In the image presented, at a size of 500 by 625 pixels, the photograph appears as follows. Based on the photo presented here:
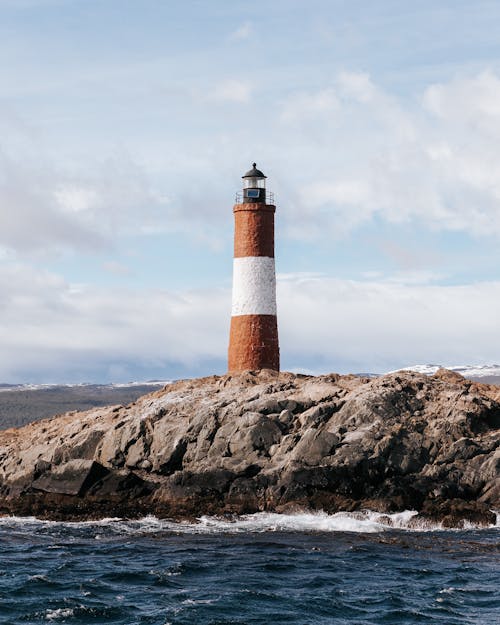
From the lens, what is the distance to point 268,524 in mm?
38281

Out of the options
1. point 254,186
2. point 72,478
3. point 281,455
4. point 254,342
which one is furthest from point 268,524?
point 254,186

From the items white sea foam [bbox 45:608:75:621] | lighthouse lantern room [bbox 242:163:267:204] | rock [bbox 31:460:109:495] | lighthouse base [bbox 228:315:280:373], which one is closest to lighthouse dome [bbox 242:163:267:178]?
lighthouse lantern room [bbox 242:163:267:204]

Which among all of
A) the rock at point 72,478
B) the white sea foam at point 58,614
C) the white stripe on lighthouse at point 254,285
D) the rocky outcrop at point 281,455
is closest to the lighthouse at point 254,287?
the white stripe on lighthouse at point 254,285

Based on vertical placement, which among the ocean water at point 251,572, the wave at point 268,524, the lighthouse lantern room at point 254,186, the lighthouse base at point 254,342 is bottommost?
the ocean water at point 251,572

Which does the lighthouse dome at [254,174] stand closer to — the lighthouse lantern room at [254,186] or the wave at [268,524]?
the lighthouse lantern room at [254,186]

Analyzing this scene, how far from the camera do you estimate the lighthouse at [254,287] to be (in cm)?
5450

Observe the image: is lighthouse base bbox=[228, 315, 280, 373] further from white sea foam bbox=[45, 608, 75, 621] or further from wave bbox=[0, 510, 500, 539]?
white sea foam bbox=[45, 608, 75, 621]

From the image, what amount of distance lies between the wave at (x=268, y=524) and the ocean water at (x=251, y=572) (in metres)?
Answer: 0.08

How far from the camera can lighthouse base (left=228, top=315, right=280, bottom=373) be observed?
180ft

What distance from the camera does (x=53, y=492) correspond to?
44.7 m

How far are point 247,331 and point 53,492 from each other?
1587 centimetres

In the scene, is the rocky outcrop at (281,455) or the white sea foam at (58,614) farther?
the rocky outcrop at (281,455)

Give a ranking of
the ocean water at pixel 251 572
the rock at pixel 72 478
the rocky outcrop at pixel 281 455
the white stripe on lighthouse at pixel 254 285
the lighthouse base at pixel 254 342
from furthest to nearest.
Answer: the lighthouse base at pixel 254 342, the white stripe on lighthouse at pixel 254 285, the rock at pixel 72 478, the rocky outcrop at pixel 281 455, the ocean water at pixel 251 572

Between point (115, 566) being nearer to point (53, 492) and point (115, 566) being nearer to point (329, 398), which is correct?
point (53, 492)
